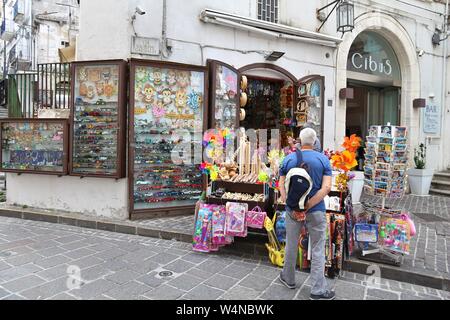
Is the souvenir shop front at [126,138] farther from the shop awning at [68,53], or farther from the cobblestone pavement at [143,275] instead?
the shop awning at [68,53]

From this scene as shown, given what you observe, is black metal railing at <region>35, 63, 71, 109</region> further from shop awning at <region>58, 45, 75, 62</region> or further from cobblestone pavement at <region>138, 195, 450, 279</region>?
cobblestone pavement at <region>138, 195, 450, 279</region>

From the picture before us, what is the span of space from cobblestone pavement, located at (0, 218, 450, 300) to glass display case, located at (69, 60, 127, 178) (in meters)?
1.61

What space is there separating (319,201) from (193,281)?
1.81 metres

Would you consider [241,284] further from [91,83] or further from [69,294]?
[91,83]

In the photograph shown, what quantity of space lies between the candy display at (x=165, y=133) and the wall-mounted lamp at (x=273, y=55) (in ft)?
6.38

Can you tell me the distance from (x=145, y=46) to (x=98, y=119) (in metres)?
1.70

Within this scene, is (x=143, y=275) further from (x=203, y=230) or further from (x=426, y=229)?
(x=426, y=229)

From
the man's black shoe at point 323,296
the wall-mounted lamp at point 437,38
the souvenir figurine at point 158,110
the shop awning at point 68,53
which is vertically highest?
the wall-mounted lamp at point 437,38

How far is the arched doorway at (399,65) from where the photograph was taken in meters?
9.84

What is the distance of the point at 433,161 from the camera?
1180cm

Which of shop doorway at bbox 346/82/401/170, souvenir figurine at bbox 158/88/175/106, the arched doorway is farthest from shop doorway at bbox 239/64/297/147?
shop doorway at bbox 346/82/401/170

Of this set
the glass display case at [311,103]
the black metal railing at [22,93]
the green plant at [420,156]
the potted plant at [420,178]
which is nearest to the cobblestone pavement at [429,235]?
the potted plant at [420,178]

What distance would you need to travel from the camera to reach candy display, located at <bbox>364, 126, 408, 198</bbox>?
5.06 meters
